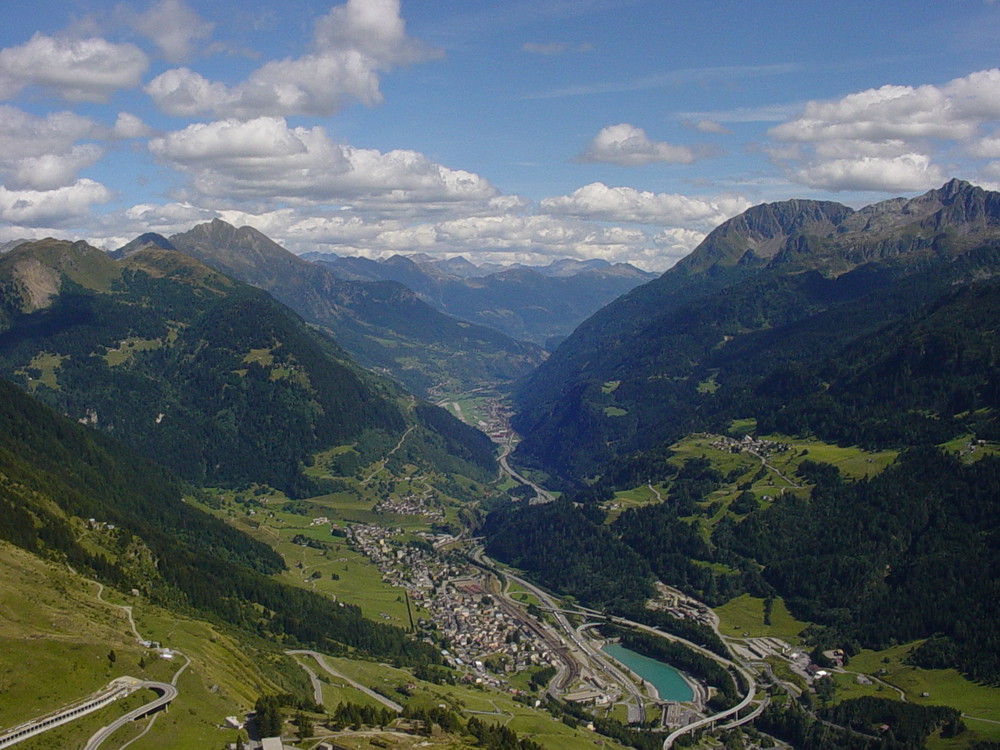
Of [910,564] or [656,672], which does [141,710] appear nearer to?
[656,672]

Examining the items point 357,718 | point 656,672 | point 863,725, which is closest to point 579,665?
point 656,672

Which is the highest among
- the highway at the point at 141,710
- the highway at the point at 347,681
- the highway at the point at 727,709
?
the highway at the point at 141,710

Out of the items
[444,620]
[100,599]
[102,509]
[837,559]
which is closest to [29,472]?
[102,509]

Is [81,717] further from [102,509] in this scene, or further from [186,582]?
[102,509]

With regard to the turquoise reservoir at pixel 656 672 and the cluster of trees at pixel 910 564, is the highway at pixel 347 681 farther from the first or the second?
the cluster of trees at pixel 910 564

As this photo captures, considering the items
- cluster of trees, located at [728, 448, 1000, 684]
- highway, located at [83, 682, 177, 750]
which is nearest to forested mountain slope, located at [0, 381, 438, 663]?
highway, located at [83, 682, 177, 750]

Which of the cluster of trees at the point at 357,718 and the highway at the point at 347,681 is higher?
the cluster of trees at the point at 357,718

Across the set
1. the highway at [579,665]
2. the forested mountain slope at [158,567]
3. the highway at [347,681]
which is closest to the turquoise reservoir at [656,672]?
the highway at [579,665]

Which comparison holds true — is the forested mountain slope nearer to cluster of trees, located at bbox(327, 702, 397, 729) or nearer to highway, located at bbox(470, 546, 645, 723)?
highway, located at bbox(470, 546, 645, 723)

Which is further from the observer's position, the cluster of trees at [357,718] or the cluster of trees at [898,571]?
the cluster of trees at [898,571]
